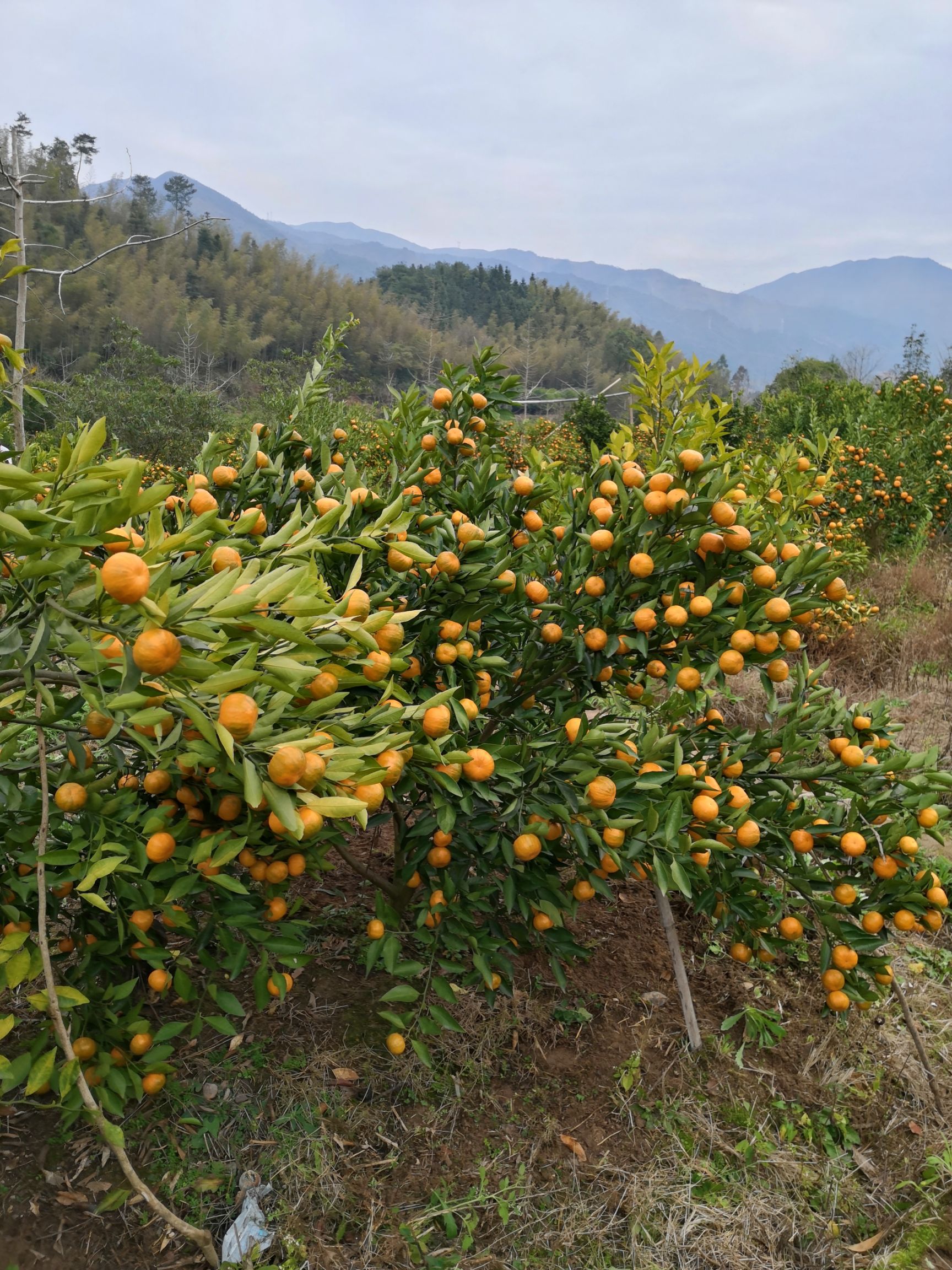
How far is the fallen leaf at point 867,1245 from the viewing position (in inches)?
61.6

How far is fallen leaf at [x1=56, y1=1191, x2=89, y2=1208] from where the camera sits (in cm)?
153

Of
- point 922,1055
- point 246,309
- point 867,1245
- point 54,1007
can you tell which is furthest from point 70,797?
point 246,309

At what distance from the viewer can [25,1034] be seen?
1847 millimetres

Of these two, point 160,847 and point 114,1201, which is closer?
point 160,847

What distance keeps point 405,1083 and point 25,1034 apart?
3.15ft

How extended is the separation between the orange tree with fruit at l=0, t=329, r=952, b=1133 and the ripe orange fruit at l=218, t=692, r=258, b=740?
38 millimetres

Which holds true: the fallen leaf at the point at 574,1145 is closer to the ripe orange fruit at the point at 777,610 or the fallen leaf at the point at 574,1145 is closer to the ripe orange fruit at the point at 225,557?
the ripe orange fruit at the point at 777,610

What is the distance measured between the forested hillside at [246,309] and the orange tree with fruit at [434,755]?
1022 inches

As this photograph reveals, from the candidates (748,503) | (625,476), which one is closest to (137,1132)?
(625,476)

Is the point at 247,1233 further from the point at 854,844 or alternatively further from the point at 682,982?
the point at 854,844

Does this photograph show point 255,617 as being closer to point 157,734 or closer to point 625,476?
point 157,734

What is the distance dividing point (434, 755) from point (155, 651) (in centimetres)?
58

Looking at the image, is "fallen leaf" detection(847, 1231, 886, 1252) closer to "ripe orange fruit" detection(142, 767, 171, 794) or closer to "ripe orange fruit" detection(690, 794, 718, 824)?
"ripe orange fruit" detection(690, 794, 718, 824)

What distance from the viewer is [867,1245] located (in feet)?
5.15
